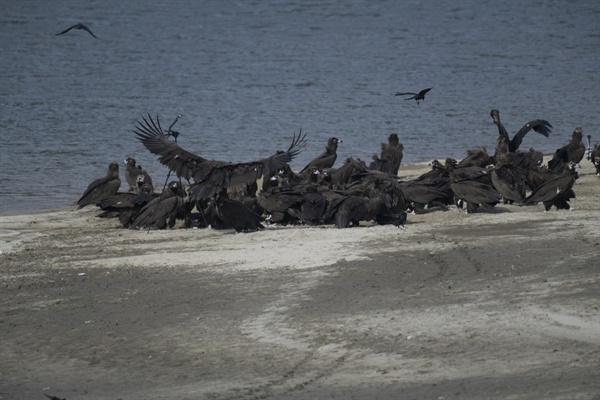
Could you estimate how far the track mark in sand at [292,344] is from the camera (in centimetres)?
740

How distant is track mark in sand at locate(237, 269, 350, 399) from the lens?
7.40 meters

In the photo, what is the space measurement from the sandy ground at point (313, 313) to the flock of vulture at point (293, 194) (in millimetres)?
461

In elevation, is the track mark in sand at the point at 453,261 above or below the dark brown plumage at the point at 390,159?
below

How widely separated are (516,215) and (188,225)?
3.40 m

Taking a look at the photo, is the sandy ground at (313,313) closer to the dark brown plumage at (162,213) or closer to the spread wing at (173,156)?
the dark brown plumage at (162,213)

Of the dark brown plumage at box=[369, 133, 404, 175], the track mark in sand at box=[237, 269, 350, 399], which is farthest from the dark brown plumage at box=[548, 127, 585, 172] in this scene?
the track mark in sand at box=[237, 269, 350, 399]

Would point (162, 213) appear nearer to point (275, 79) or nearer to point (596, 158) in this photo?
point (596, 158)

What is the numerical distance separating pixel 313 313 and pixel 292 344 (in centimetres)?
68

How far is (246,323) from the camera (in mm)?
8633

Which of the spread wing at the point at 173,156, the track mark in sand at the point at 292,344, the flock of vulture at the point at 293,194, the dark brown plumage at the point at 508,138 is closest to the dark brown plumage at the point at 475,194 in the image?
the flock of vulture at the point at 293,194

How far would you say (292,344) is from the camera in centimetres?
809

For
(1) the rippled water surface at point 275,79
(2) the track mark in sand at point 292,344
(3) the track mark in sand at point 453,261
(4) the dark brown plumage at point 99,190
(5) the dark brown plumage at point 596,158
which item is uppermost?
(1) the rippled water surface at point 275,79

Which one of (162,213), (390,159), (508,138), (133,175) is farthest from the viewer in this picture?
(508,138)

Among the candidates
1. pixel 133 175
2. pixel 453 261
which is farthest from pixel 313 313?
pixel 133 175
